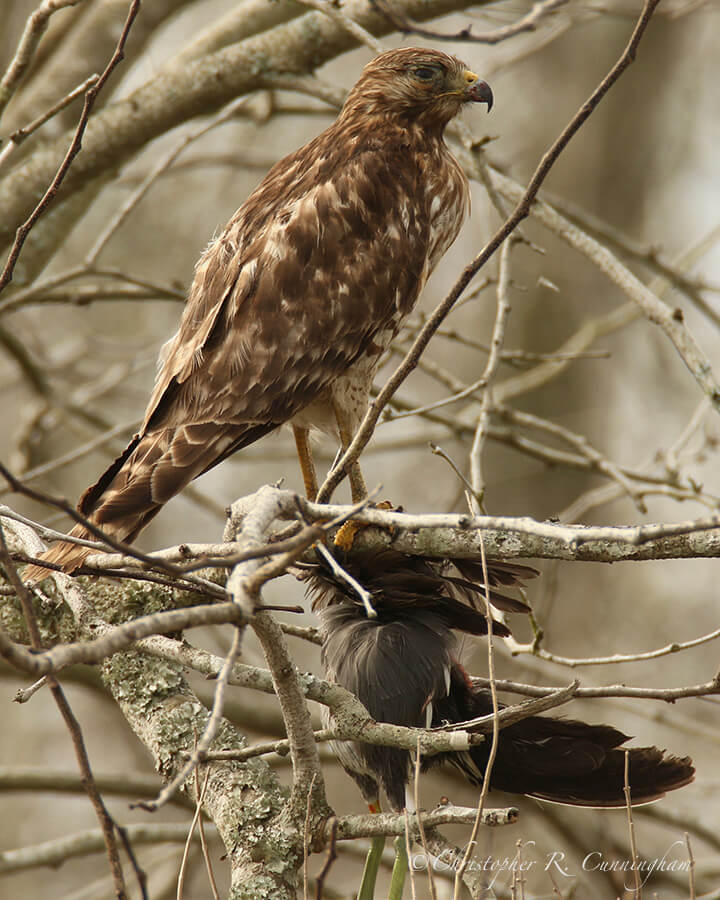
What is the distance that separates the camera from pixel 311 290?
3.31 metres

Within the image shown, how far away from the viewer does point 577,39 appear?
29.3ft

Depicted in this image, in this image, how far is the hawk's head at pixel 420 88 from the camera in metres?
3.66

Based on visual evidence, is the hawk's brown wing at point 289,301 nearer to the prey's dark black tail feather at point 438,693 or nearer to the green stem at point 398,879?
the prey's dark black tail feather at point 438,693

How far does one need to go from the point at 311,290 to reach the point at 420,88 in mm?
961

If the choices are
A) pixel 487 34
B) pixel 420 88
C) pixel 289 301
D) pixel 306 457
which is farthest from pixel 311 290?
pixel 487 34

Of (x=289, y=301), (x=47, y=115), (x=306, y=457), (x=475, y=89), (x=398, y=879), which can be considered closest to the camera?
(x=398, y=879)

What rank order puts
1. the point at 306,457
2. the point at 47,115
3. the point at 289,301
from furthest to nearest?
the point at 306,457, the point at 289,301, the point at 47,115

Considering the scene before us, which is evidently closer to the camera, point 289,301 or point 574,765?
point 574,765

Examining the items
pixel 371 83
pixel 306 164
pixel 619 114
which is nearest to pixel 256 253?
pixel 306 164

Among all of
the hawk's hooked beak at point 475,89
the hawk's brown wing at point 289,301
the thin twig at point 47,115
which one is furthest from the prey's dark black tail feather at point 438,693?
the hawk's hooked beak at point 475,89

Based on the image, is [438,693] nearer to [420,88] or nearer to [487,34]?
[487,34]

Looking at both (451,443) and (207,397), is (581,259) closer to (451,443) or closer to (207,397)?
(451,443)

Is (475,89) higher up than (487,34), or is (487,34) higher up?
(475,89)

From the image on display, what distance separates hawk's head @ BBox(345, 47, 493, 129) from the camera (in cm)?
366
